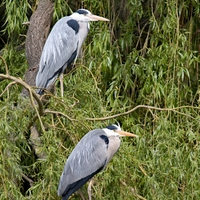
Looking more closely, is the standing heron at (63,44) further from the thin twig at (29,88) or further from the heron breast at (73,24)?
the thin twig at (29,88)

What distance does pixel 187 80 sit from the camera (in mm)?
4508

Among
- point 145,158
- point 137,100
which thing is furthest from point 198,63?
point 145,158

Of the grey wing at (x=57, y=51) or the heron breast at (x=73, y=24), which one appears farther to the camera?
the heron breast at (x=73, y=24)

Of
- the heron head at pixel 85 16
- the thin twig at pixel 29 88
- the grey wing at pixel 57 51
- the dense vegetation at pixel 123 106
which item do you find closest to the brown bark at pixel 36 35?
the dense vegetation at pixel 123 106

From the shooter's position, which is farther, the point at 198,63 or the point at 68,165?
the point at 198,63

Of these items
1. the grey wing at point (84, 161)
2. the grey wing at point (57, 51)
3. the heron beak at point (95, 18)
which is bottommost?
the grey wing at point (84, 161)

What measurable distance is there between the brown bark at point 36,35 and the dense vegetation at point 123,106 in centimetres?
9

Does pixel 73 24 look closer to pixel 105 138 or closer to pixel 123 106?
pixel 123 106

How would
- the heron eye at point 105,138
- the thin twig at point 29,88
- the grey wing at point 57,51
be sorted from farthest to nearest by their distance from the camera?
Answer: 1. the grey wing at point 57,51
2. the heron eye at point 105,138
3. the thin twig at point 29,88

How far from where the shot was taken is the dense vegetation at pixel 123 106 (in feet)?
10.6

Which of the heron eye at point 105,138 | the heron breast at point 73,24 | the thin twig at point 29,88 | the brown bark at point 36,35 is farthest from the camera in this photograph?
the brown bark at point 36,35

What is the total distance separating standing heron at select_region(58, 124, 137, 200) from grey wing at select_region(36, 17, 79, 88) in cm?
89

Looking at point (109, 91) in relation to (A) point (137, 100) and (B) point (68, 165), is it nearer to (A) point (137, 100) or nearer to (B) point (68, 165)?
(A) point (137, 100)

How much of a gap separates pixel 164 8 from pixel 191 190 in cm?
151
